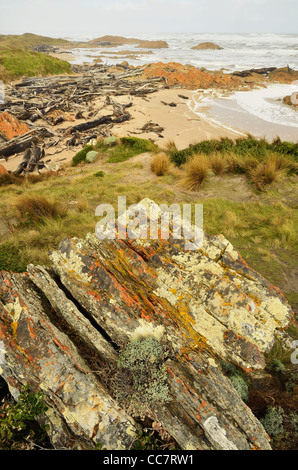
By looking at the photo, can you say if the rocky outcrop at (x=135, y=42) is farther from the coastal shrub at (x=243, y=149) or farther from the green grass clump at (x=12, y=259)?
the green grass clump at (x=12, y=259)

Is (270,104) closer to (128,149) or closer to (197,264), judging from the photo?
(128,149)

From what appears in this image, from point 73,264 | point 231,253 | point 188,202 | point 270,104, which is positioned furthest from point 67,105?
point 73,264

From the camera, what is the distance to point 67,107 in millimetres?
24141

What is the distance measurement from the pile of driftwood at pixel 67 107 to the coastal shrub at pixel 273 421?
16.1 meters

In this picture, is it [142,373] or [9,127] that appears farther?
[9,127]

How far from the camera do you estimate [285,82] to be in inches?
1361

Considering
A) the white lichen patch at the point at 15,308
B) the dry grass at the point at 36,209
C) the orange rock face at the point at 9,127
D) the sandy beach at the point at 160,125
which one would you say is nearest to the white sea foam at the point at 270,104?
the sandy beach at the point at 160,125

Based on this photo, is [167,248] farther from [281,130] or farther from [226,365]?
[281,130]

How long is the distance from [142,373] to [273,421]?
1861 millimetres

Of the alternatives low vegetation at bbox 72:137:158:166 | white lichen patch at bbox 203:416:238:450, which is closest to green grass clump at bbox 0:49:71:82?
low vegetation at bbox 72:137:158:166

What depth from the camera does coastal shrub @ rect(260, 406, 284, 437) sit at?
3156mm

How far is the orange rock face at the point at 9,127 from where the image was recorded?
18.0 meters

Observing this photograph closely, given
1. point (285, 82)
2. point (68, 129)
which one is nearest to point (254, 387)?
point (68, 129)

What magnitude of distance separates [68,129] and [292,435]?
21.3 m
